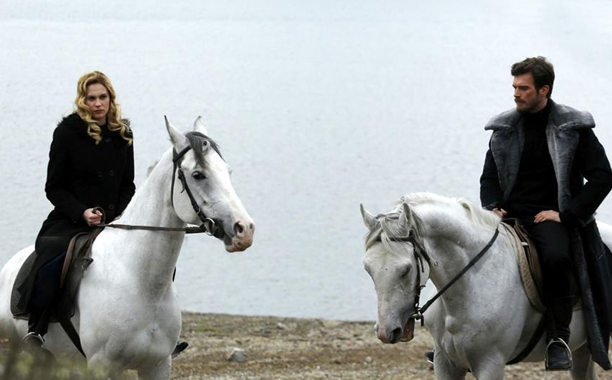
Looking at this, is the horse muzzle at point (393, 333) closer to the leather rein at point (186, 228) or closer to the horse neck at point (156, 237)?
the leather rein at point (186, 228)

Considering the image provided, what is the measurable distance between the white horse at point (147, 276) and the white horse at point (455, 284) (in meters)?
0.97

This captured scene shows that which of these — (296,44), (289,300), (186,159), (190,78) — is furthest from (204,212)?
(296,44)

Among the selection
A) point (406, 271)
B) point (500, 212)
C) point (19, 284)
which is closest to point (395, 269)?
point (406, 271)

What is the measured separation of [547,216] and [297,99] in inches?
823

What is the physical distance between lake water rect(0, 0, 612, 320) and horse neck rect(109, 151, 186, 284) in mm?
10533

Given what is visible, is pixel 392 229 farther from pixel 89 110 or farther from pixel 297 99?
pixel 297 99

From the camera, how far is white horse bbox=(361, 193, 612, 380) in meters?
5.74

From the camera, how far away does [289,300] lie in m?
17.3

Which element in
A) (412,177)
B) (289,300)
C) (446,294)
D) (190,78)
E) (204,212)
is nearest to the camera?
(204,212)

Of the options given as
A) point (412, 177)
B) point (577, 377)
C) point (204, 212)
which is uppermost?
point (204, 212)

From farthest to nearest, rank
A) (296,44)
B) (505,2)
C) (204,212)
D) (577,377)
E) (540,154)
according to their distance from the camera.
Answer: (505,2) → (296,44) → (577,377) → (540,154) → (204,212)

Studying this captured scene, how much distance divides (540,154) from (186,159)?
89.2 inches

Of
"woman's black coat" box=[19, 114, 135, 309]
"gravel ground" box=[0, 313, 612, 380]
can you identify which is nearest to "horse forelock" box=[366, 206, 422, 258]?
"woman's black coat" box=[19, 114, 135, 309]

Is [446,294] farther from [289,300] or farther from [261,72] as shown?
[261,72]
